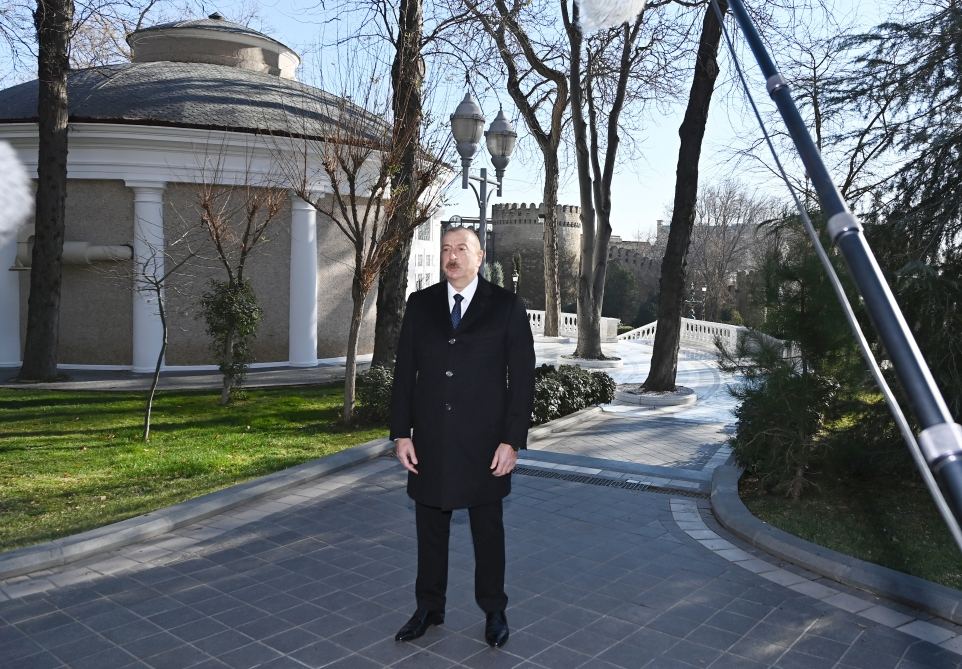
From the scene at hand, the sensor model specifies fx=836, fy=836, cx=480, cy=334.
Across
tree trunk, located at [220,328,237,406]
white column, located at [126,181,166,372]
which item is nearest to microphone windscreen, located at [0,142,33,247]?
tree trunk, located at [220,328,237,406]

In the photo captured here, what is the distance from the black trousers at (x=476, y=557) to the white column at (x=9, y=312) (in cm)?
1522

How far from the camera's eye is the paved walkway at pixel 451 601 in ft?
14.7

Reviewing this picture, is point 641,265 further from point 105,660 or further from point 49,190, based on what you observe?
point 105,660

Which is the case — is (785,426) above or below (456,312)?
below

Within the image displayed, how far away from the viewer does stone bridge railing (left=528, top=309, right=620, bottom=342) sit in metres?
30.7

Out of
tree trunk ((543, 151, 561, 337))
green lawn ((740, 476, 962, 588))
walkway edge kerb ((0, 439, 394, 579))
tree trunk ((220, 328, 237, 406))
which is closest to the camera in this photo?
walkway edge kerb ((0, 439, 394, 579))

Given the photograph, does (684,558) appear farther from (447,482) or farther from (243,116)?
(243,116)

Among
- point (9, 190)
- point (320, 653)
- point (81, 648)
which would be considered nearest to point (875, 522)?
point (320, 653)

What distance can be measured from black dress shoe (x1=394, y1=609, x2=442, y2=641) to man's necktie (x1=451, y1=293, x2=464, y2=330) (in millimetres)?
1613

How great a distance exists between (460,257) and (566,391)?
8690mm

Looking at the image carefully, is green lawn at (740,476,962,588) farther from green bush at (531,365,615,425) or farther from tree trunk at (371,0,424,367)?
tree trunk at (371,0,424,367)

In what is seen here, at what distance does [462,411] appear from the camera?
14.6 feet

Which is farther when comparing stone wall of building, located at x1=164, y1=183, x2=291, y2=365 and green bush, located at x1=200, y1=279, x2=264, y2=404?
stone wall of building, located at x1=164, y1=183, x2=291, y2=365

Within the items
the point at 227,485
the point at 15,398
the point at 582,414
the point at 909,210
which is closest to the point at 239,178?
the point at 15,398
